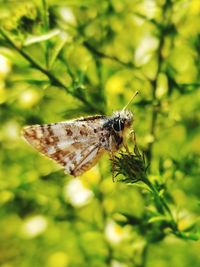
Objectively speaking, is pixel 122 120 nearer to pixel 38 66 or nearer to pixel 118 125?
pixel 118 125

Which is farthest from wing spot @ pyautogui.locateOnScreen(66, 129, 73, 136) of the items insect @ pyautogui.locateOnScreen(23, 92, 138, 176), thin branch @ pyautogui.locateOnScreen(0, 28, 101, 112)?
thin branch @ pyautogui.locateOnScreen(0, 28, 101, 112)

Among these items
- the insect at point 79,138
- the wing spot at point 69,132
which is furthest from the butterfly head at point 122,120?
the wing spot at point 69,132

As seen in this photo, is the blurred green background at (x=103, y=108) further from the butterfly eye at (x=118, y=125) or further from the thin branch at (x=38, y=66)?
the butterfly eye at (x=118, y=125)

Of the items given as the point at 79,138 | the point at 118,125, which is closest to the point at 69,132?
the point at 79,138

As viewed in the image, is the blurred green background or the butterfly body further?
the blurred green background

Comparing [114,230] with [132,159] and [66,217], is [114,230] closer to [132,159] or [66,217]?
[66,217]

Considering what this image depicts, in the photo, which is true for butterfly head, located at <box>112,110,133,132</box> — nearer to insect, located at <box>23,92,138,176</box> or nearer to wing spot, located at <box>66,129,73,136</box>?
insect, located at <box>23,92,138,176</box>

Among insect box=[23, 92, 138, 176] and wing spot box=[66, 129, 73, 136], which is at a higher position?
wing spot box=[66, 129, 73, 136]

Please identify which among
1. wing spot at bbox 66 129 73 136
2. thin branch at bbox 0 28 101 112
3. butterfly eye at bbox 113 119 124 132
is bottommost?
butterfly eye at bbox 113 119 124 132

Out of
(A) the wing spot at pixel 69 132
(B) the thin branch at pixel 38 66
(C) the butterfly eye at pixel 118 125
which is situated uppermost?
(B) the thin branch at pixel 38 66

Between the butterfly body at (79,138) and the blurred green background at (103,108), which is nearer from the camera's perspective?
the butterfly body at (79,138)
